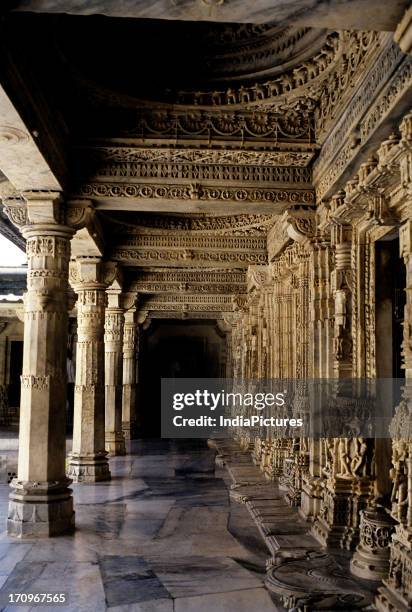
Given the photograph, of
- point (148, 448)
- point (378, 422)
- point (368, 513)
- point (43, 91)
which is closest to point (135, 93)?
point (43, 91)

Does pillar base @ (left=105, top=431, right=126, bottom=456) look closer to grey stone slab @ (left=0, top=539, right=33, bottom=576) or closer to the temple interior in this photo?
the temple interior

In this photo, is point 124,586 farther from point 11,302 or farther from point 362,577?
point 11,302

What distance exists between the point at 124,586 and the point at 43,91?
13.4ft

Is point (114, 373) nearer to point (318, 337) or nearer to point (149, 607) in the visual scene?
point (318, 337)

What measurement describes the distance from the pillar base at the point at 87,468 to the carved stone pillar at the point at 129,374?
754 centimetres

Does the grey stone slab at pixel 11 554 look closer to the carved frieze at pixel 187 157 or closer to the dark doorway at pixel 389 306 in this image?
the dark doorway at pixel 389 306

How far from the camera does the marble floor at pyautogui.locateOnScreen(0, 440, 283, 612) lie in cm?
480

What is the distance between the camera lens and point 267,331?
11.5 meters

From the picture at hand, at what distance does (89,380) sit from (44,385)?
11.8 feet

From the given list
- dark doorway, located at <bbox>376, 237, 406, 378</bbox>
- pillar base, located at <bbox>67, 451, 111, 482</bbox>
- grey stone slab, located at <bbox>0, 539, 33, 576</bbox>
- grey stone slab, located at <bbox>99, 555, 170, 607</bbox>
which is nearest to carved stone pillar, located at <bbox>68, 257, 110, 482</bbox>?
pillar base, located at <bbox>67, 451, 111, 482</bbox>

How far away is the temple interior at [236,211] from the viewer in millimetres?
4402

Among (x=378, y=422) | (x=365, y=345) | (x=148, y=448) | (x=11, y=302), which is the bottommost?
(x=148, y=448)

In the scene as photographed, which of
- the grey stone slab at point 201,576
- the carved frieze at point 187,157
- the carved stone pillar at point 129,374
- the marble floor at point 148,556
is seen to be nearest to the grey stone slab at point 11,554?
the marble floor at point 148,556

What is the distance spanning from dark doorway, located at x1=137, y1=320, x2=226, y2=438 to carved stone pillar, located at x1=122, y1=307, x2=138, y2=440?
5.74 m
